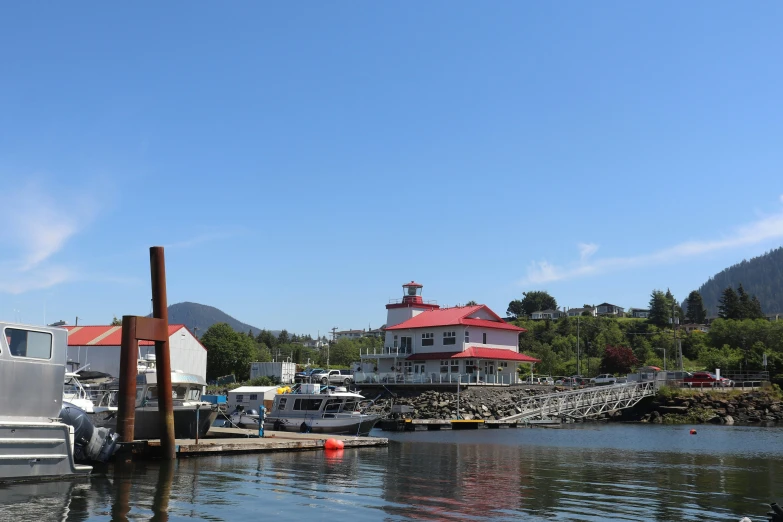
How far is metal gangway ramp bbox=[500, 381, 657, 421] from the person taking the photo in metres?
54.9

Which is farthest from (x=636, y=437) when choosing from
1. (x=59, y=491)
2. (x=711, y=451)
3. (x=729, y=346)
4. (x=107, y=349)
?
(x=729, y=346)

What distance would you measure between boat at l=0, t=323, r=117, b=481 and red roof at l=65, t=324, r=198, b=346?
54.1 metres

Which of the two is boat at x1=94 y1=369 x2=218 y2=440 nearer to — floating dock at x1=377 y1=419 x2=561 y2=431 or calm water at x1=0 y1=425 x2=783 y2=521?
calm water at x1=0 y1=425 x2=783 y2=521

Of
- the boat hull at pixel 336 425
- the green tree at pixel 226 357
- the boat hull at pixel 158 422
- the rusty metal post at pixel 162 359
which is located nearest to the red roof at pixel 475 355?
the boat hull at pixel 336 425

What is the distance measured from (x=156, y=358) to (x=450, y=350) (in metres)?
40.9

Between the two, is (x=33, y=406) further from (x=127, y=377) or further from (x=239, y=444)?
(x=239, y=444)

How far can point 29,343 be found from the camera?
18562mm

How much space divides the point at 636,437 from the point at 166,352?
94.3ft

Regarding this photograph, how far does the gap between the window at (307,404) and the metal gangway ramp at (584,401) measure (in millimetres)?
17467

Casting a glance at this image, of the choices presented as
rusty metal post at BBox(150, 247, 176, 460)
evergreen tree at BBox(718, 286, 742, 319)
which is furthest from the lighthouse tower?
evergreen tree at BBox(718, 286, 742, 319)

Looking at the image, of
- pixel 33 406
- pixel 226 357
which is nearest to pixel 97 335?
pixel 226 357

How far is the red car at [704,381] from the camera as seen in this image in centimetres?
6341

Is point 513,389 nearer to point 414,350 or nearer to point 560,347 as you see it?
point 414,350

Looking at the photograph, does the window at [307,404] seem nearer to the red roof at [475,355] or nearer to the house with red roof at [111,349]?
the red roof at [475,355]
